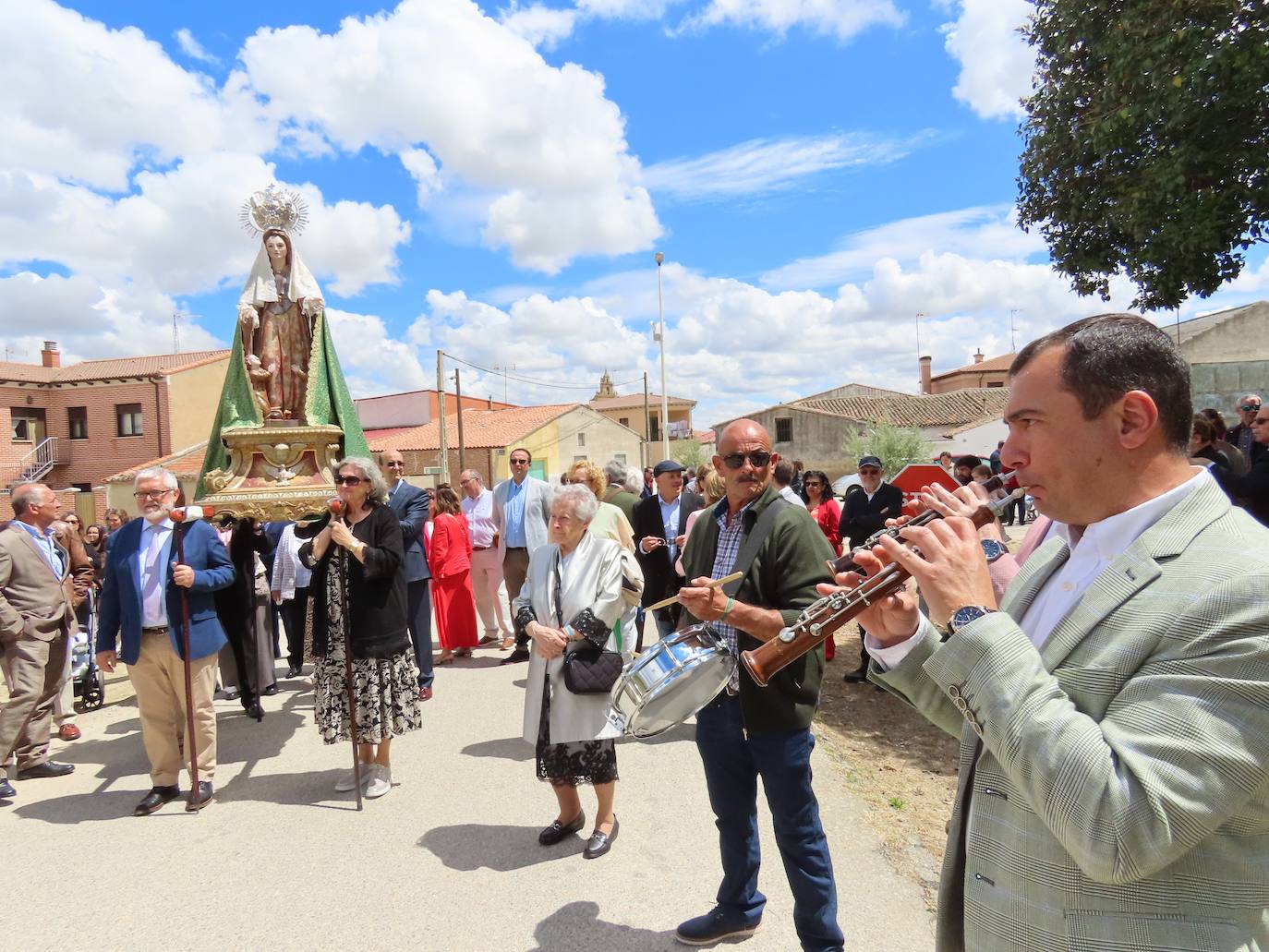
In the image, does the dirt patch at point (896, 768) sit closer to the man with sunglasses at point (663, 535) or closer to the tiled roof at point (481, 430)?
the man with sunglasses at point (663, 535)

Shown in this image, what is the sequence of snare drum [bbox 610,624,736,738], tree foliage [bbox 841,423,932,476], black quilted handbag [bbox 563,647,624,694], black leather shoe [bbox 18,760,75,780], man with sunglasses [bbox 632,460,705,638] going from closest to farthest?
snare drum [bbox 610,624,736,738], black quilted handbag [bbox 563,647,624,694], black leather shoe [bbox 18,760,75,780], man with sunglasses [bbox 632,460,705,638], tree foliage [bbox 841,423,932,476]

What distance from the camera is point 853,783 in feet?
15.6

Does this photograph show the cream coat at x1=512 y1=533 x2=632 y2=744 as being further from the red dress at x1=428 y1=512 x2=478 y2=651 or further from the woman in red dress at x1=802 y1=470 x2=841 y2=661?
the woman in red dress at x1=802 y1=470 x2=841 y2=661

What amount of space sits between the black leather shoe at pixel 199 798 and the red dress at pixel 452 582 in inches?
129

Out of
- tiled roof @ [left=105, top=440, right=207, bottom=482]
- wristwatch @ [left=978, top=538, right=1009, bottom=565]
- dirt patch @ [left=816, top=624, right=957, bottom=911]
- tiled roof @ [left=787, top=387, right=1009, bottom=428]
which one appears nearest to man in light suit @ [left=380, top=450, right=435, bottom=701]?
dirt patch @ [left=816, top=624, right=957, bottom=911]

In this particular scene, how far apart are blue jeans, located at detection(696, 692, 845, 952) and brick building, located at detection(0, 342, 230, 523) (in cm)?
3246

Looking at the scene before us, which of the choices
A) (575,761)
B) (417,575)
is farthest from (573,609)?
(417,575)

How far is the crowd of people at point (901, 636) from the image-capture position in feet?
3.90

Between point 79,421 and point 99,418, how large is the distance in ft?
4.10

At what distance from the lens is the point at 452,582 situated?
7910 millimetres

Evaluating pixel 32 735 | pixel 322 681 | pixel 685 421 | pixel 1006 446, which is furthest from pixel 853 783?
pixel 685 421

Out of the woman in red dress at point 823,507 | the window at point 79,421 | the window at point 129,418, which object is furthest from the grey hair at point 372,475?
the window at point 79,421

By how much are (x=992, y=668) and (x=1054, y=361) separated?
1.97 ft

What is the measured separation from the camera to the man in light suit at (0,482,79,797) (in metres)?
5.09
